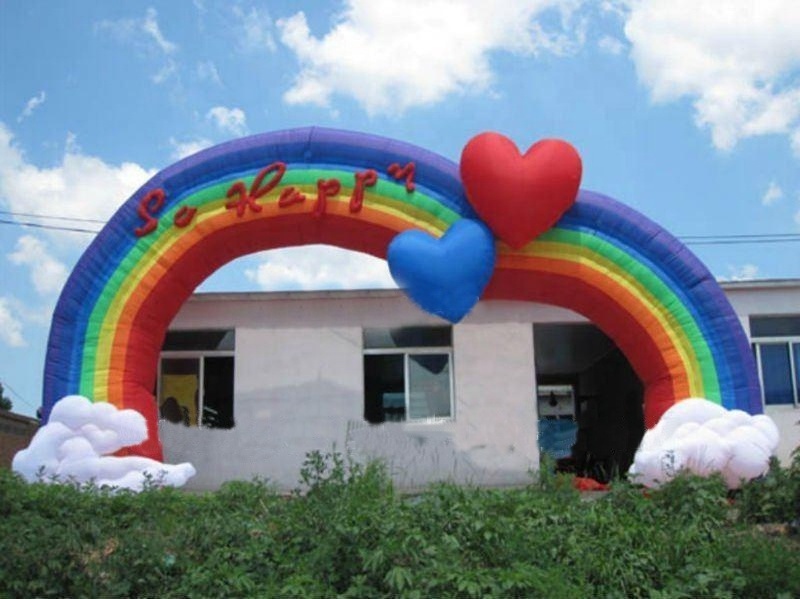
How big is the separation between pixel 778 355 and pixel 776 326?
14.4 inches

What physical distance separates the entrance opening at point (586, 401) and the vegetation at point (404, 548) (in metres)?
6.83

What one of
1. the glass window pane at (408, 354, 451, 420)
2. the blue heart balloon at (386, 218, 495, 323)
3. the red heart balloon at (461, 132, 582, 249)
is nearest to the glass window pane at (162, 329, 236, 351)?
the glass window pane at (408, 354, 451, 420)

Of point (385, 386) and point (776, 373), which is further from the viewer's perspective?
point (776, 373)

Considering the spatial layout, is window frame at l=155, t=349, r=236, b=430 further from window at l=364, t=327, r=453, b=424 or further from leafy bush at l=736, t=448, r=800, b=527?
leafy bush at l=736, t=448, r=800, b=527

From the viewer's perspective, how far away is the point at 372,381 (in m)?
12.3

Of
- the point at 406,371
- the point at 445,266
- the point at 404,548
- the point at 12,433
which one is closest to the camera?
the point at 404,548

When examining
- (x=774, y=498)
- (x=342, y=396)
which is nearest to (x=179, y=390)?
(x=342, y=396)

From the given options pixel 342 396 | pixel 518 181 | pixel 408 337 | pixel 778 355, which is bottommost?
pixel 342 396

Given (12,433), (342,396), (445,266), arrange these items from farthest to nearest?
(12,433) → (342,396) → (445,266)

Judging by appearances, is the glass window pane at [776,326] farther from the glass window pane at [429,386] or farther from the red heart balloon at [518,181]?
the red heart balloon at [518,181]

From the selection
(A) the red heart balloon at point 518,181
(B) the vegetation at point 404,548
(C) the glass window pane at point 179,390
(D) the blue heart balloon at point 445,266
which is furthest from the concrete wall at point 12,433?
(A) the red heart balloon at point 518,181

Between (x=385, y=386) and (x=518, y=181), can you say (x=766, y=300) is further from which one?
(x=518, y=181)

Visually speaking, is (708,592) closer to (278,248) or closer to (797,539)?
(797,539)

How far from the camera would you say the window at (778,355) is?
40.5 ft
